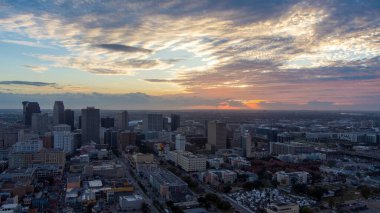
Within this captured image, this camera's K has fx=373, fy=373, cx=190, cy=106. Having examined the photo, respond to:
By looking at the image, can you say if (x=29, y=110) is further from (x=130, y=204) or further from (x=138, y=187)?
(x=130, y=204)

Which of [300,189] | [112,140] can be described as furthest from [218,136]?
[300,189]

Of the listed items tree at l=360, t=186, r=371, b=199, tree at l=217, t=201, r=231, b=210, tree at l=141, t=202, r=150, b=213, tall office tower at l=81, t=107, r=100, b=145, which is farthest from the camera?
tall office tower at l=81, t=107, r=100, b=145

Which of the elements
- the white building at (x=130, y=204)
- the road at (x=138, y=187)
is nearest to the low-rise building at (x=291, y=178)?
A: the road at (x=138, y=187)

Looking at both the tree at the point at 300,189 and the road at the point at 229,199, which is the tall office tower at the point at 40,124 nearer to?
the road at the point at 229,199

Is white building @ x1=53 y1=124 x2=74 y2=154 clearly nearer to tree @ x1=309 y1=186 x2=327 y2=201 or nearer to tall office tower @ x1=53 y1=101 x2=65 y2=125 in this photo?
tall office tower @ x1=53 y1=101 x2=65 y2=125

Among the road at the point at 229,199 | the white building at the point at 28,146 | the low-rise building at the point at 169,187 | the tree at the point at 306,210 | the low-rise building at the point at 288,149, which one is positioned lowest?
A: the road at the point at 229,199

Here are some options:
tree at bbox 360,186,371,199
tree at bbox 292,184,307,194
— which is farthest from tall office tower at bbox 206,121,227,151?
tree at bbox 360,186,371,199
